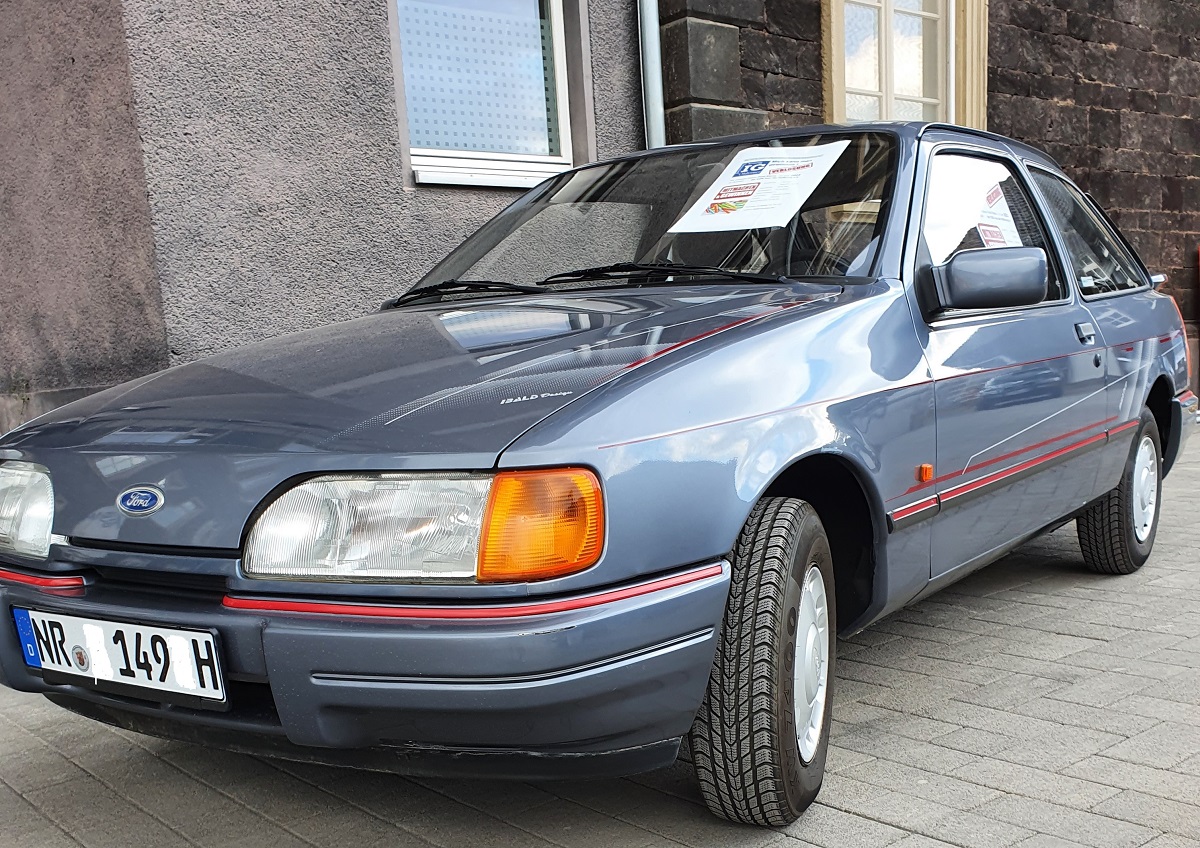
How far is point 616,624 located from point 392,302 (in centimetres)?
180

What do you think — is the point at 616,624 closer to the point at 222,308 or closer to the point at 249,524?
the point at 249,524

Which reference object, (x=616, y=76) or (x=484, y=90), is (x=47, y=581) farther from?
(x=616, y=76)

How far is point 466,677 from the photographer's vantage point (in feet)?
6.05

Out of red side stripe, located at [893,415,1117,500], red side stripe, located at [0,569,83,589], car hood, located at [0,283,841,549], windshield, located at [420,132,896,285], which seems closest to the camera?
car hood, located at [0,283,841,549]

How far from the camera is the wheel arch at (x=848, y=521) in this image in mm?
2529

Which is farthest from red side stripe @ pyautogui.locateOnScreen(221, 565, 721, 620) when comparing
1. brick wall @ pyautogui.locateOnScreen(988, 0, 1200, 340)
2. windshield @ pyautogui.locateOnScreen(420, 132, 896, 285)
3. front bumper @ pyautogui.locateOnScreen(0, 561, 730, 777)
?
brick wall @ pyautogui.locateOnScreen(988, 0, 1200, 340)

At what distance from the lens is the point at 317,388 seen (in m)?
2.27

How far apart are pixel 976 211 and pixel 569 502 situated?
2061 millimetres

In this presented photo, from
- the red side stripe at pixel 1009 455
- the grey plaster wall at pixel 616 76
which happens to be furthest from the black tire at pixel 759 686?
the grey plaster wall at pixel 616 76

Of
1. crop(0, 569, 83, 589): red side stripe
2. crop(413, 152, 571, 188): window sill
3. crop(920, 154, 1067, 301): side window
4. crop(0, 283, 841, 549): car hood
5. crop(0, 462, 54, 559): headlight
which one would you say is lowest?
crop(0, 569, 83, 589): red side stripe

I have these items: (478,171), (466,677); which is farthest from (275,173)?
(466,677)

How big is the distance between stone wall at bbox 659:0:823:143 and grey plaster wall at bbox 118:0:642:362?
58.5 inches

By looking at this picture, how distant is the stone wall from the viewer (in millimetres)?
7043

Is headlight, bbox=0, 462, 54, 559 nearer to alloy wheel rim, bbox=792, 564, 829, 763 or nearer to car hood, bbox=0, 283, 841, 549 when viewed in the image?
car hood, bbox=0, 283, 841, 549
